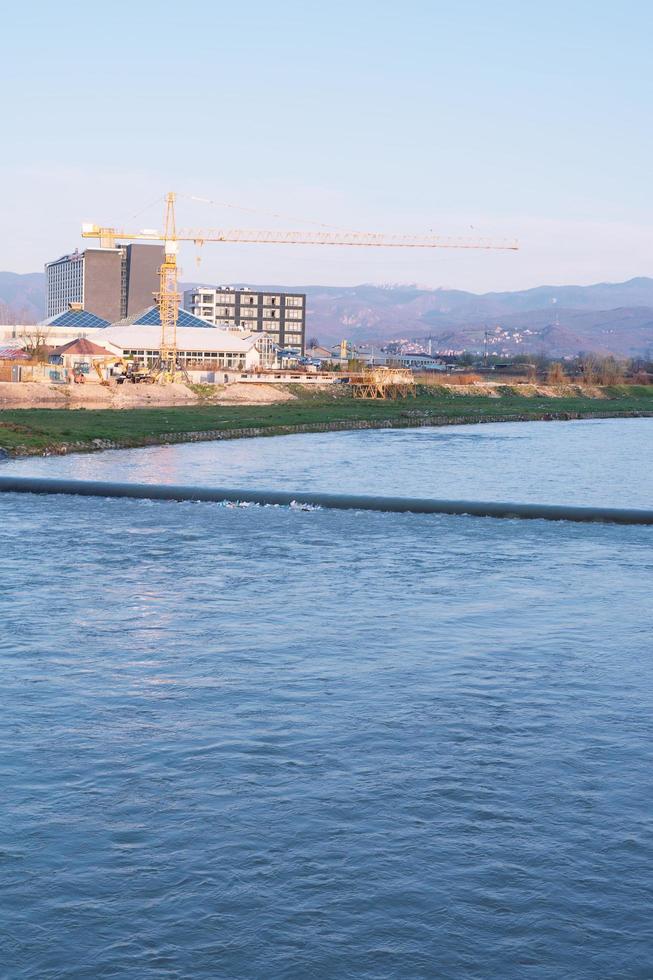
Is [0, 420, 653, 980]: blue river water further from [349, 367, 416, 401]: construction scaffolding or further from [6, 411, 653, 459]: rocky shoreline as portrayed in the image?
[349, 367, 416, 401]: construction scaffolding

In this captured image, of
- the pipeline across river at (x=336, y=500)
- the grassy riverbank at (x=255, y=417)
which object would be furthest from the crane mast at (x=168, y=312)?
the pipeline across river at (x=336, y=500)

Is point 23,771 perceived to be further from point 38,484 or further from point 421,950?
point 38,484

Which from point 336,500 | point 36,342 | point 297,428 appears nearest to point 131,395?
point 297,428

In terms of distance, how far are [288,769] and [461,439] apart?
5213 cm

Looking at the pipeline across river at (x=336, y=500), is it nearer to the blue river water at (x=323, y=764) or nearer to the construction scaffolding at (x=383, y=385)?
the blue river water at (x=323, y=764)

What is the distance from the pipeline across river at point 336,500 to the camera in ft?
99.9

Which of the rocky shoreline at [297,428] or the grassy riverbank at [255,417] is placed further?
the grassy riverbank at [255,417]

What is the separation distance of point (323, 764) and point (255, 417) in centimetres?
5669

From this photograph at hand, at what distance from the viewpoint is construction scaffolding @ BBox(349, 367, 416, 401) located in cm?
10069

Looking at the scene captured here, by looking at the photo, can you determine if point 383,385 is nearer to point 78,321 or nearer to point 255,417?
point 255,417

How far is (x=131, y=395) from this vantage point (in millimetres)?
81875

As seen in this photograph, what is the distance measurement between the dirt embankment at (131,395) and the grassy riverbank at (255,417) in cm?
324

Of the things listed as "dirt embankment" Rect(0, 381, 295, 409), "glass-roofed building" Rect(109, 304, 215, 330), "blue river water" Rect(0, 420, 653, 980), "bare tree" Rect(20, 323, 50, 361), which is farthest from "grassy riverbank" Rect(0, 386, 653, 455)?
"glass-roofed building" Rect(109, 304, 215, 330)

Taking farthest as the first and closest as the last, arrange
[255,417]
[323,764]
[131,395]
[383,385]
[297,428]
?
[383,385]
[131,395]
[255,417]
[297,428]
[323,764]
